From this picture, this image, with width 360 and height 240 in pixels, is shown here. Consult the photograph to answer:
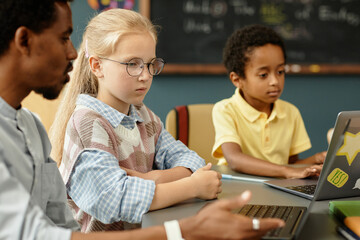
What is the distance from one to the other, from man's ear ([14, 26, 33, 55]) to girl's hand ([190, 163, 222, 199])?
1.80 feet

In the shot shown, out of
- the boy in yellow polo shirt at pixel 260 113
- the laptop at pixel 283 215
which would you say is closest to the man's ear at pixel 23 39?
the laptop at pixel 283 215

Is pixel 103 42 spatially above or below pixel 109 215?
above

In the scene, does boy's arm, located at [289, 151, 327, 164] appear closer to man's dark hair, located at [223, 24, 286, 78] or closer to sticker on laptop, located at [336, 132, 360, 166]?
man's dark hair, located at [223, 24, 286, 78]

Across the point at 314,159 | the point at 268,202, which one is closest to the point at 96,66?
the point at 268,202

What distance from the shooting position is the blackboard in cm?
331

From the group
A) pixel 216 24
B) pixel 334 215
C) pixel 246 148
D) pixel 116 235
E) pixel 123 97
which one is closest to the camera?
pixel 116 235

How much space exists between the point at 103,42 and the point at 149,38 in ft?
0.47

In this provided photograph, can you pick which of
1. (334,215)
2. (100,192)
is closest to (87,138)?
(100,192)

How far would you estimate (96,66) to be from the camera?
4.46ft

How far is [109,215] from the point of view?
1.08 meters

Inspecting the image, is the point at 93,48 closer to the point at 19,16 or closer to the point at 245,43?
the point at 19,16

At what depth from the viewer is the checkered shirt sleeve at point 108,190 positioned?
1.07 meters

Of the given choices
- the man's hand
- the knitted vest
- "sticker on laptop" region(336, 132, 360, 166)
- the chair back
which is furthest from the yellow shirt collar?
the man's hand

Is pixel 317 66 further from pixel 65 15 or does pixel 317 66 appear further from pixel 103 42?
pixel 65 15
